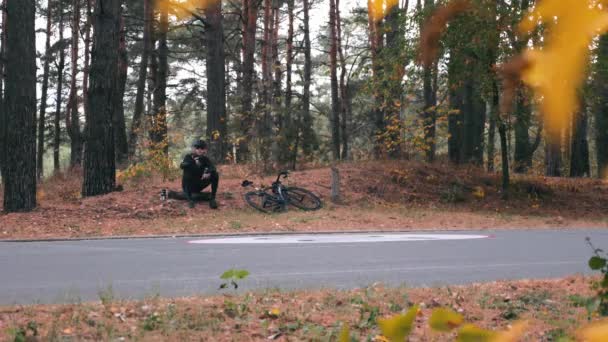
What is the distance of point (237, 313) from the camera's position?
233 inches

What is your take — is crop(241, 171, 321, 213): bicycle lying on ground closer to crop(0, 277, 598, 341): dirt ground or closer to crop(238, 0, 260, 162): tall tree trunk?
crop(238, 0, 260, 162): tall tree trunk

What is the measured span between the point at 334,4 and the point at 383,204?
51.0ft

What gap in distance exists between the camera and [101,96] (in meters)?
18.9

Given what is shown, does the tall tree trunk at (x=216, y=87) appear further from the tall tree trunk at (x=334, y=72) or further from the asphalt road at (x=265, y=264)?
the asphalt road at (x=265, y=264)

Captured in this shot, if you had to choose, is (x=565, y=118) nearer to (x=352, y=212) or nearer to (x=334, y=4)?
(x=352, y=212)

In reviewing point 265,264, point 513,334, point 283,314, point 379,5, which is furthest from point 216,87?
point 513,334

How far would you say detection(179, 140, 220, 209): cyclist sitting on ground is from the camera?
56.4 feet

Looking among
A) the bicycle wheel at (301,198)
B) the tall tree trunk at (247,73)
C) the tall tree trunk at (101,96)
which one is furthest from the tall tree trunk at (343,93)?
the tall tree trunk at (101,96)

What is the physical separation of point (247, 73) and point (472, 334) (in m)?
27.9

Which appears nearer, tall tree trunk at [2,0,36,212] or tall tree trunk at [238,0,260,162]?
tall tree trunk at [2,0,36,212]

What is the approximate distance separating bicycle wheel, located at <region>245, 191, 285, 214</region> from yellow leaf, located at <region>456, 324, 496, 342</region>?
17.1 meters

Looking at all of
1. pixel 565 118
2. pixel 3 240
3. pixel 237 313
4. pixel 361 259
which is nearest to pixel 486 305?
pixel 237 313

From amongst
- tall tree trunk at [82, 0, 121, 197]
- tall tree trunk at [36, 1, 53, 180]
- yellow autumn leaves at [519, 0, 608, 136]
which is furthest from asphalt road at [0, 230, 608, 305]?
tall tree trunk at [36, 1, 53, 180]

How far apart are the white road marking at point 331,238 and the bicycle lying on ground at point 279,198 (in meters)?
3.44
